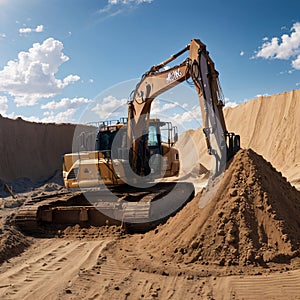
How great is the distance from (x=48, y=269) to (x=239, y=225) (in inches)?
117

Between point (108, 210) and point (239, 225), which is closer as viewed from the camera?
point (239, 225)

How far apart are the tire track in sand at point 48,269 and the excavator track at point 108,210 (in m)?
0.88

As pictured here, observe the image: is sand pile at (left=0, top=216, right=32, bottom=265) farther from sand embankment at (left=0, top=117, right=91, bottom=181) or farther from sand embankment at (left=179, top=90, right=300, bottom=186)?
sand embankment at (left=0, top=117, right=91, bottom=181)

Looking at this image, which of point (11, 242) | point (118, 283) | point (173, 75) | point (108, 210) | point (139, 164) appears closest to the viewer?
point (118, 283)

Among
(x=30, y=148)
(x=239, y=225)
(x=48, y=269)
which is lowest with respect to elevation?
(x=48, y=269)

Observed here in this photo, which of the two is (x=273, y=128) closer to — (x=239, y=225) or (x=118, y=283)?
(x=239, y=225)

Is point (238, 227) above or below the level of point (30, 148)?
below

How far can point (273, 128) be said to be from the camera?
90.3 ft

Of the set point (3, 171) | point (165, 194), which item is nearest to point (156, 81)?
point (165, 194)

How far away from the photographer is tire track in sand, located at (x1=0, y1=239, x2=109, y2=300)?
481 cm

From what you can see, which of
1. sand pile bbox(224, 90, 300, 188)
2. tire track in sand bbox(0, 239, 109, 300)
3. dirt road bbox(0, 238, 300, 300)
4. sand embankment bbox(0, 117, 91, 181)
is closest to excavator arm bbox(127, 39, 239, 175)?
dirt road bbox(0, 238, 300, 300)

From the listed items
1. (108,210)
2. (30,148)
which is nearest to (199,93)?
(108,210)

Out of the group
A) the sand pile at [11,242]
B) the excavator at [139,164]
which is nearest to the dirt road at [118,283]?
the sand pile at [11,242]

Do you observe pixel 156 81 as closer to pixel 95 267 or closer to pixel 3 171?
pixel 95 267
